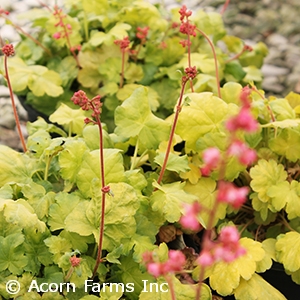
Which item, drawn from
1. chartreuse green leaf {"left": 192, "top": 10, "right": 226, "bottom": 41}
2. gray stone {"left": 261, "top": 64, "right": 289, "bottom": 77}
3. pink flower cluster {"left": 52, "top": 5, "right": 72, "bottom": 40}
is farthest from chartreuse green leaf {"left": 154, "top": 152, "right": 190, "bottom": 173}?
gray stone {"left": 261, "top": 64, "right": 289, "bottom": 77}

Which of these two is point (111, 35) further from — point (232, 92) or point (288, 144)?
point (288, 144)

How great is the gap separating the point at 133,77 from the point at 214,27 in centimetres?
44

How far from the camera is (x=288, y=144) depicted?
152cm

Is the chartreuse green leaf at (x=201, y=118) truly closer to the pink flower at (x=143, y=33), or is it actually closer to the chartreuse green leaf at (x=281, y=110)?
the chartreuse green leaf at (x=281, y=110)

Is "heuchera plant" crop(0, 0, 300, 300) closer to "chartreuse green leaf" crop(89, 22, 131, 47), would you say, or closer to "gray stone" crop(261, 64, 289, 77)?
"chartreuse green leaf" crop(89, 22, 131, 47)

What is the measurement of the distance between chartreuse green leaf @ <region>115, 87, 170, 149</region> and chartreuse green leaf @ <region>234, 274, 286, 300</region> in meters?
0.42

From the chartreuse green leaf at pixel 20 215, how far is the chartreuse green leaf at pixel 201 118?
0.46m

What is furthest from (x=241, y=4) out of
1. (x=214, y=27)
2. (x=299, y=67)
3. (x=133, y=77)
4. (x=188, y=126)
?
(x=188, y=126)

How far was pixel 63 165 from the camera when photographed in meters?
1.35

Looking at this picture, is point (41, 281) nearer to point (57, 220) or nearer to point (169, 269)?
point (57, 220)

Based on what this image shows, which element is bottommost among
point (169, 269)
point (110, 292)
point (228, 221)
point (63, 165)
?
point (228, 221)

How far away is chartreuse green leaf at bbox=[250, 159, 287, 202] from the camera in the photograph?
1.45m

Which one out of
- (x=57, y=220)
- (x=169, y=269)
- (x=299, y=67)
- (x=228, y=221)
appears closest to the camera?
(x=169, y=269)

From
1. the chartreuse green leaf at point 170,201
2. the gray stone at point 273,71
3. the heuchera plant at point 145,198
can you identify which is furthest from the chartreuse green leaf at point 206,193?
the gray stone at point 273,71
